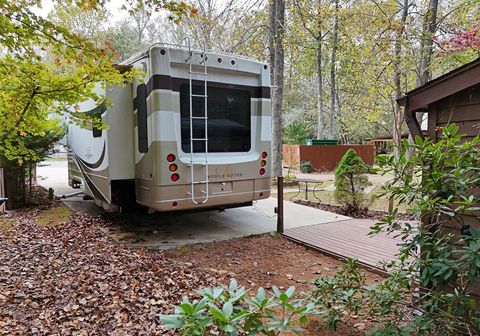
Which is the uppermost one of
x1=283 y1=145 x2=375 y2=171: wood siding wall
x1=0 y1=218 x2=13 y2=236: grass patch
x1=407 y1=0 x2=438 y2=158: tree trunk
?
x1=407 y1=0 x2=438 y2=158: tree trunk

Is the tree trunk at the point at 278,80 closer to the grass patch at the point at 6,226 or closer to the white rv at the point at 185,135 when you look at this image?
the white rv at the point at 185,135

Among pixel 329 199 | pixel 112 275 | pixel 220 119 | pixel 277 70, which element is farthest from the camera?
pixel 277 70

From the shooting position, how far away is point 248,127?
5.53m

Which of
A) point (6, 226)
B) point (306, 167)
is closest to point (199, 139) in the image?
point (6, 226)

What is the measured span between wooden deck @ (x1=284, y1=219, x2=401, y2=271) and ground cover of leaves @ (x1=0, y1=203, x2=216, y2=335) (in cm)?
182

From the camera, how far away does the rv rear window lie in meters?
4.86

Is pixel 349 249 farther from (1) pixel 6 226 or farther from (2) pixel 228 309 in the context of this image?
(1) pixel 6 226

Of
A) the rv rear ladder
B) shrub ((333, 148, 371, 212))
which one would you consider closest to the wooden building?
the rv rear ladder

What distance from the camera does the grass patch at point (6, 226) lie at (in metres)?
5.23

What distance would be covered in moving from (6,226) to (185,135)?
351 centimetres

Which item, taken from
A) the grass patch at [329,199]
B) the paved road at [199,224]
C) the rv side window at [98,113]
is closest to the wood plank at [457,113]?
the paved road at [199,224]

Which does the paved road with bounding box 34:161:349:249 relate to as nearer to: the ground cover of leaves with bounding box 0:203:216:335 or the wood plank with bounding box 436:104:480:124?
the ground cover of leaves with bounding box 0:203:216:335

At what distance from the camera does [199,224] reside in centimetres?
617

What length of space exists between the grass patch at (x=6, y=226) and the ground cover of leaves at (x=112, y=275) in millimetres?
91
